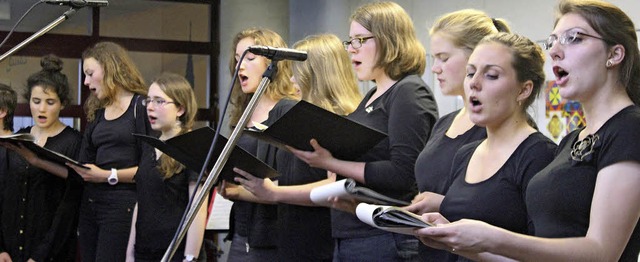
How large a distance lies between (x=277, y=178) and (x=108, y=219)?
4.40 feet

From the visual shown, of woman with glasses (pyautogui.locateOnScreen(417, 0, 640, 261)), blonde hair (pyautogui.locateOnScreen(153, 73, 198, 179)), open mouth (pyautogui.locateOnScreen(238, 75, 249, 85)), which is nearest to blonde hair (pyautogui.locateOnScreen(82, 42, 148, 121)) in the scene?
blonde hair (pyautogui.locateOnScreen(153, 73, 198, 179))

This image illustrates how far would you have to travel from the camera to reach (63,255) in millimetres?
5418

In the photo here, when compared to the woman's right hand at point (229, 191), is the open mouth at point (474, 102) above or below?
above

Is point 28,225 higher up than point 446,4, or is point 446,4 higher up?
point 446,4

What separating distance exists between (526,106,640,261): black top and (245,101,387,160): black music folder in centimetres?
85

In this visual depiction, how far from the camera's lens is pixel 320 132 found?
Answer: 313 cm

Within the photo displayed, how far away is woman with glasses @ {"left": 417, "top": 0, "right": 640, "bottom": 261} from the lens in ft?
6.81

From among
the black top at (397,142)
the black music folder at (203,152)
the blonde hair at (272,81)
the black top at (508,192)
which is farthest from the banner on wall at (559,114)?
the black top at (508,192)

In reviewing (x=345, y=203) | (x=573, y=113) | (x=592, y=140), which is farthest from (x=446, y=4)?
(x=592, y=140)

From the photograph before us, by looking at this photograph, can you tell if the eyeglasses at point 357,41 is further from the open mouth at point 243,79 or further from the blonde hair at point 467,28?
the open mouth at point 243,79

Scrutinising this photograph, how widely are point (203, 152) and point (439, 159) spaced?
103 cm

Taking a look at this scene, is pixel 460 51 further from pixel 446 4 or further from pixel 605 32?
pixel 446 4

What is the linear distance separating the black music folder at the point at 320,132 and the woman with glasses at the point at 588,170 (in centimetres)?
80

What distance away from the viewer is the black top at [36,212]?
5.37 metres
